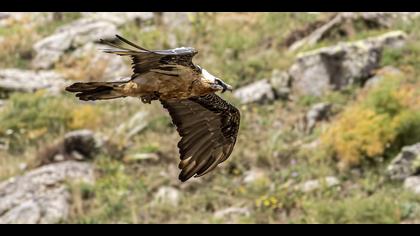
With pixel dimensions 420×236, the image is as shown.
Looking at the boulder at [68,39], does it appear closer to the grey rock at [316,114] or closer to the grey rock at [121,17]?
the grey rock at [121,17]

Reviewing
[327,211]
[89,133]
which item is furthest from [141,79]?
[89,133]

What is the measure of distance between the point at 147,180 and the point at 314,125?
2.59m

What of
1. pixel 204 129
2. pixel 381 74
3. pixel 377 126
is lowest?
pixel 377 126

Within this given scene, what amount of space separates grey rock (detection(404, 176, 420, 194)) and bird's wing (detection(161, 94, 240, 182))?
4788 mm

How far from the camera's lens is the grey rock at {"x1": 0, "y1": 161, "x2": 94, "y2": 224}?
11000 mm

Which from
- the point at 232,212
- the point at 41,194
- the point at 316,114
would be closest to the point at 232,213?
the point at 232,212

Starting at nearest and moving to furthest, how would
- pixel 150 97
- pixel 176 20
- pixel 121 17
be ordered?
pixel 150 97 < pixel 176 20 < pixel 121 17

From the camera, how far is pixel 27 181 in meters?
11.8

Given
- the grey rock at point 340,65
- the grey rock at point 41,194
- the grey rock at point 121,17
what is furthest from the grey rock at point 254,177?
the grey rock at point 121,17

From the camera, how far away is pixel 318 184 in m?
11.1

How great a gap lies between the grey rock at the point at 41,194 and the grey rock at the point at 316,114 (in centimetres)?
324

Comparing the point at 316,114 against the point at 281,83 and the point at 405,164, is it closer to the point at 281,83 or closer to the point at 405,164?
the point at 281,83

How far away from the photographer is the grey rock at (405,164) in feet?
34.7

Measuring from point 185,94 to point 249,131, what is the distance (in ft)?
26.7
